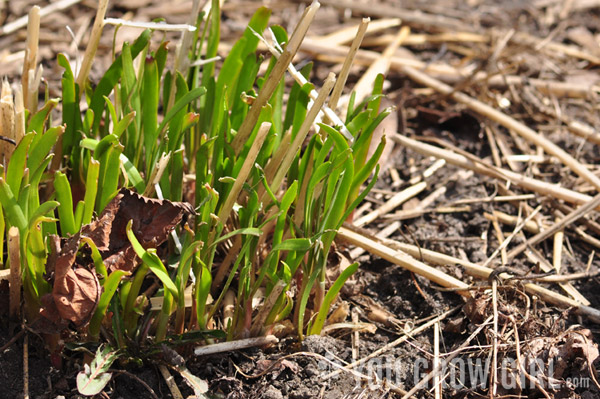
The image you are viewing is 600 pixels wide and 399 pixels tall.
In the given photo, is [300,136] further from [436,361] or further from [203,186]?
[436,361]

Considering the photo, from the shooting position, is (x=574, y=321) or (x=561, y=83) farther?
(x=561, y=83)

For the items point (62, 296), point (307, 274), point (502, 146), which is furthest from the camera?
point (502, 146)

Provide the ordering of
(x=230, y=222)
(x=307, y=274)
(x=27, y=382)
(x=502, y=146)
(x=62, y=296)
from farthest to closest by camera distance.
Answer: (x=502, y=146)
(x=230, y=222)
(x=307, y=274)
(x=27, y=382)
(x=62, y=296)

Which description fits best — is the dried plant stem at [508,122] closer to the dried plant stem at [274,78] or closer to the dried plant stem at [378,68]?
the dried plant stem at [378,68]

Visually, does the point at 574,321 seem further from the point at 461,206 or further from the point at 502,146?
the point at 502,146

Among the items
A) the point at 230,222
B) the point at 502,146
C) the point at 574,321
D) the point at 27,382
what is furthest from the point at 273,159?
the point at 502,146

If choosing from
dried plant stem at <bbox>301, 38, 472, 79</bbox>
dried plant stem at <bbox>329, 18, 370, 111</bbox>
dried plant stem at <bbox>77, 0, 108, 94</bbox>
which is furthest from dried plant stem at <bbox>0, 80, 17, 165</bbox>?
dried plant stem at <bbox>301, 38, 472, 79</bbox>

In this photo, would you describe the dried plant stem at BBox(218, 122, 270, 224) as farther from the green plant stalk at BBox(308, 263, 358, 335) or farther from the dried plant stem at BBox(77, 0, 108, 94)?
the dried plant stem at BBox(77, 0, 108, 94)

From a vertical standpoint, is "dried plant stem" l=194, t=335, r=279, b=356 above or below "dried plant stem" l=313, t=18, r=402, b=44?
below
